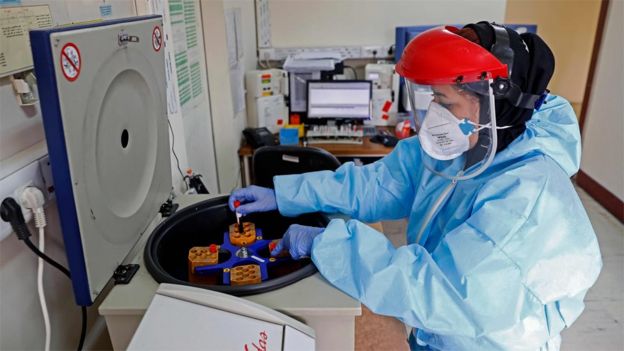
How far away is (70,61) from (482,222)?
0.72 metres

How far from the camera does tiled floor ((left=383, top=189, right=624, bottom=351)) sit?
2117 mm

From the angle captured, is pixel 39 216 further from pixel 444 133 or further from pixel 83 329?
pixel 444 133

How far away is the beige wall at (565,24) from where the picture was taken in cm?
444

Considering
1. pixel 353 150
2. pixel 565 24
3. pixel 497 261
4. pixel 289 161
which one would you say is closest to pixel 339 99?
pixel 353 150

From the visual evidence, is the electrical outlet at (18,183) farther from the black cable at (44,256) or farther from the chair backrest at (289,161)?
the chair backrest at (289,161)

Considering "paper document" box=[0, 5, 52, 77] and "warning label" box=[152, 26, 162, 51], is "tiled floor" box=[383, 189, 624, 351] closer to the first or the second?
"warning label" box=[152, 26, 162, 51]

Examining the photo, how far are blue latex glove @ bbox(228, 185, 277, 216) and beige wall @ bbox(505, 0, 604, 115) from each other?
4.18 m

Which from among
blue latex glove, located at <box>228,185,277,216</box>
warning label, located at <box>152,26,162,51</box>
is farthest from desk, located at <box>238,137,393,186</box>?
warning label, located at <box>152,26,162,51</box>

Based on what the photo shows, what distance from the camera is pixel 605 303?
236 cm

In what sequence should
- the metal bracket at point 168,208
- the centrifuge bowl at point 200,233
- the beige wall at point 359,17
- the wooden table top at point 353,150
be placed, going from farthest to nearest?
the beige wall at point 359,17 < the wooden table top at point 353,150 < the metal bracket at point 168,208 < the centrifuge bowl at point 200,233

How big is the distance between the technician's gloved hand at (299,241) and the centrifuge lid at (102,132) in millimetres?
309

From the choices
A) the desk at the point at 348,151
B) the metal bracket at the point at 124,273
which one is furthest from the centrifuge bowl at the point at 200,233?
the desk at the point at 348,151

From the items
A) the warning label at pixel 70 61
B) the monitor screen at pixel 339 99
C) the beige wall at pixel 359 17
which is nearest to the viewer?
the warning label at pixel 70 61

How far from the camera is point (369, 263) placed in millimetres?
862
